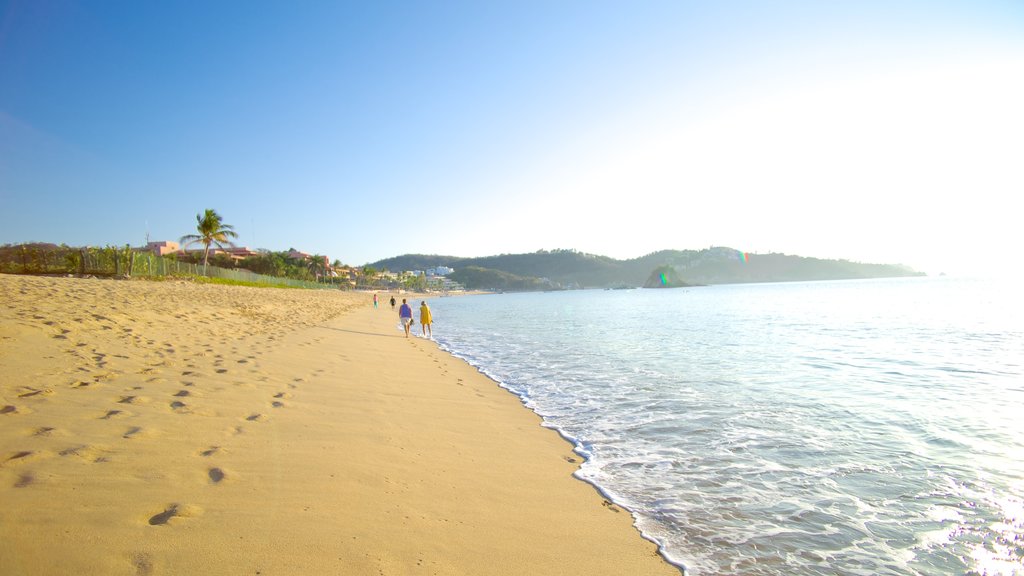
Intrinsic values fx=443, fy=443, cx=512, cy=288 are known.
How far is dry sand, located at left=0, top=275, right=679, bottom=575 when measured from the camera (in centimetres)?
269

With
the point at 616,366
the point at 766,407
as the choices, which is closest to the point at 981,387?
the point at 766,407

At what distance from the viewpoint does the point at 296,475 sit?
388cm

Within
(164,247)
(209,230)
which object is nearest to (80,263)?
(209,230)

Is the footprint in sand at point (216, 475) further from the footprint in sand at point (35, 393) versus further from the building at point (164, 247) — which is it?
the building at point (164, 247)

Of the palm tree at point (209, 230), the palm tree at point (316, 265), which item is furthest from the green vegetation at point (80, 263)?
the palm tree at point (316, 265)

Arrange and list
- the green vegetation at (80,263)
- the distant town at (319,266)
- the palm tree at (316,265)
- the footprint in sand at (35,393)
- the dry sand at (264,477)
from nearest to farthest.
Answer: the dry sand at (264,477)
the footprint in sand at (35,393)
the green vegetation at (80,263)
the distant town at (319,266)
the palm tree at (316,265)

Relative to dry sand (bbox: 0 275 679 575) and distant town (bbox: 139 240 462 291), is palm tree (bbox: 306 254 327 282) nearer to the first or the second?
distant town (bbox: 139 240 462 291)

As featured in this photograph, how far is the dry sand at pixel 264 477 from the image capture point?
269 cm

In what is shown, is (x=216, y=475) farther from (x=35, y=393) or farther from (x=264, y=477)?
(x=35, y=393)

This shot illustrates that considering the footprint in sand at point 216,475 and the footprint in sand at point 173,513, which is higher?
the footprint in sand at point 173,513

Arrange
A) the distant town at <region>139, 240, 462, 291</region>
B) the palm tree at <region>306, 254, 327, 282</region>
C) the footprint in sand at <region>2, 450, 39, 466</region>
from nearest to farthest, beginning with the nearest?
the footprint in sand at <region>2, 450, 39, 466</region> → the distant town at <region>139, 240, 462, 291</region> → the palm tree at <region>306, 254, 327, 282</region>

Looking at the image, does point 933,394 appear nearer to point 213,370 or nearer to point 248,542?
point 248,542

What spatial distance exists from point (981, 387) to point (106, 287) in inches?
984

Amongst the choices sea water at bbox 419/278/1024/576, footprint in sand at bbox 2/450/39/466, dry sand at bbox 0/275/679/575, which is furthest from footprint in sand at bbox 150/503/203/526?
sea water at bbox 419/278/1024/576
